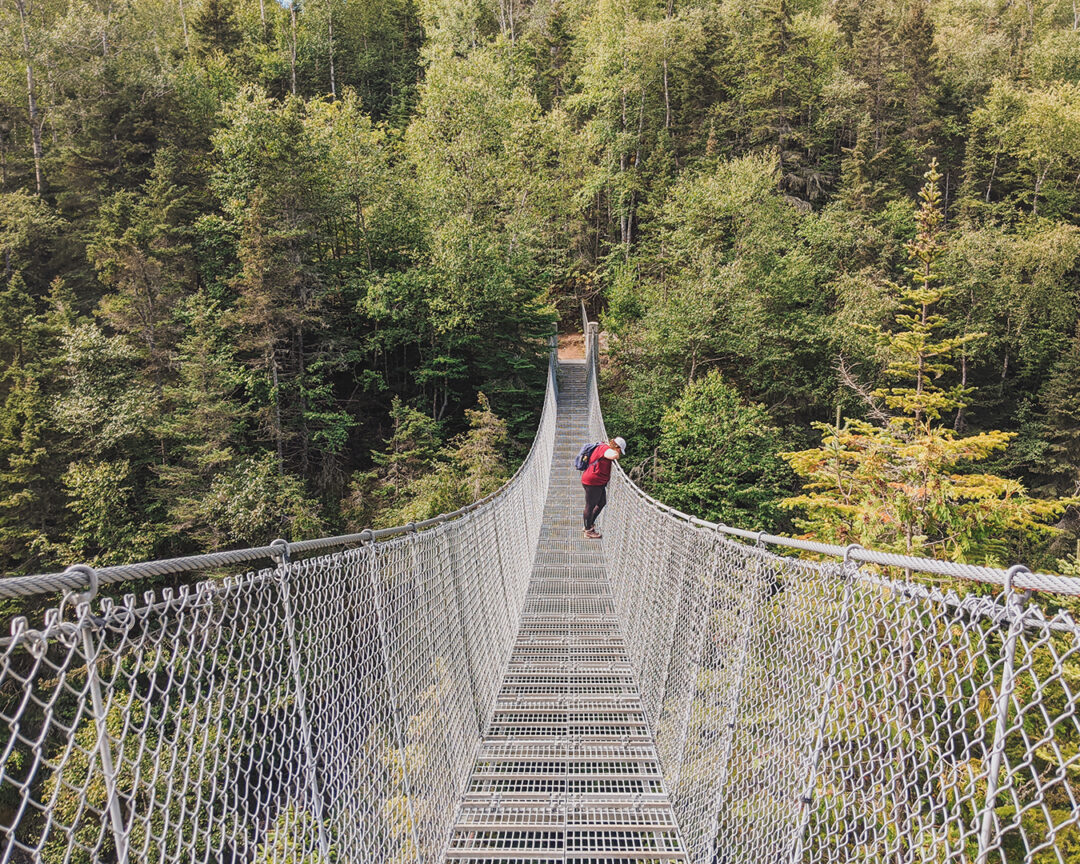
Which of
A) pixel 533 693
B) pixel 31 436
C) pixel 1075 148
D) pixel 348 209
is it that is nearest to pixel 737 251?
pixel 348 209

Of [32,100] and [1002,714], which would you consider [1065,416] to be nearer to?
[1002,714]

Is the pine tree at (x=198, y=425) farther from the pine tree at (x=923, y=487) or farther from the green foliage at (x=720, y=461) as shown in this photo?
the pine tree at (x=923, y=487)

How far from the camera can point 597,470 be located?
5141 millimetres

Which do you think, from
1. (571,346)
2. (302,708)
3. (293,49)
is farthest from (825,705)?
(293,49)

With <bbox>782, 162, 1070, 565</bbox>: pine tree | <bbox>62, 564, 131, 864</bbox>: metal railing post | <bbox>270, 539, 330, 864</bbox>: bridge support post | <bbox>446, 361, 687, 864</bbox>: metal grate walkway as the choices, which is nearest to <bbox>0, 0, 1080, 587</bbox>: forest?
<bbox>782, 162, 1070, 565</bbox>: pine tree

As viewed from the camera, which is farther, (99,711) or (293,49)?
(293,49)

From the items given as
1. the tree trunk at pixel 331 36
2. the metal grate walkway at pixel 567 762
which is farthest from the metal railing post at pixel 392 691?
the tree trunk at pixel 331 36

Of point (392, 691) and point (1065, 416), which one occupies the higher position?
point (392, 691)

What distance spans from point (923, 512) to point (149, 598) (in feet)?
16.9

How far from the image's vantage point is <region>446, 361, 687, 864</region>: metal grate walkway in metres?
2.33

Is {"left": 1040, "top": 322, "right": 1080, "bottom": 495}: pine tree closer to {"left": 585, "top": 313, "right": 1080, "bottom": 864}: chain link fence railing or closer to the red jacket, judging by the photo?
{"left": 585, "top": 313, "right": 1080, "bottom": 864}: chain link fence railing

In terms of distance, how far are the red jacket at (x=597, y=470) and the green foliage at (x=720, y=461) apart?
6486mm

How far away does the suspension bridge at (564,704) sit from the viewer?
2.92ft

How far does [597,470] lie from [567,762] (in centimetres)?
263
